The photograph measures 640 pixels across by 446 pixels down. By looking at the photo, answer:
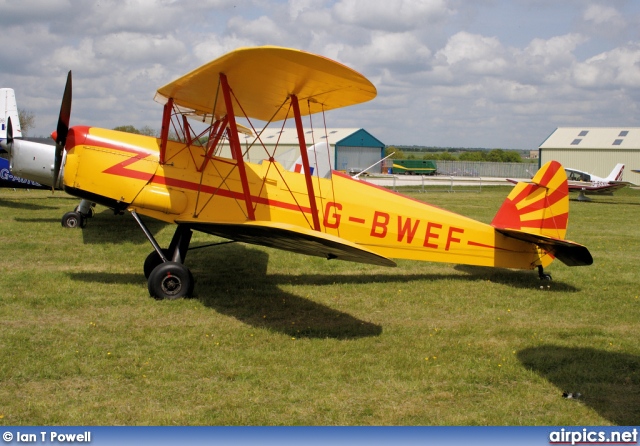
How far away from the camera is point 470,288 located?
826 centimetres

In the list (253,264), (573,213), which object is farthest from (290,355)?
(573,213)

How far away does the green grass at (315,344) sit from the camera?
4.25 meters

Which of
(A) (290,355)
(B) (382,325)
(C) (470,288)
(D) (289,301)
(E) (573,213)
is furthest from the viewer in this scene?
(E) (573,213)

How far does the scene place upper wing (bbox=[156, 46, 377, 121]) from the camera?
579 cm

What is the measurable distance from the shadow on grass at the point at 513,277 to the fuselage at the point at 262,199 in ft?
0.82

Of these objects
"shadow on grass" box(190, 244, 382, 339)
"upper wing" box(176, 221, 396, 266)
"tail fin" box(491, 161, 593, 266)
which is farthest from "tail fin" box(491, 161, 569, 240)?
"upper wing" box(176, 221, 396, 266)

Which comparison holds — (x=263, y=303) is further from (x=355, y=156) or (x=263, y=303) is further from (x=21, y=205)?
(x=355, y=156)

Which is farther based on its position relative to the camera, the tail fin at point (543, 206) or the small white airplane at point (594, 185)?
the small white airplane at point (594, 185)

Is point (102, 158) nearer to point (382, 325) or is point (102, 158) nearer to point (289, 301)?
point (289, 301)

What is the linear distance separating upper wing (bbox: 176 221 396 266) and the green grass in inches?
29.2

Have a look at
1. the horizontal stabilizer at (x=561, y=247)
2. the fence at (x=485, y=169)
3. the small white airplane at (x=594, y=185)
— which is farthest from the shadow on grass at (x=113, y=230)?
the fence at (x=485, y=169)

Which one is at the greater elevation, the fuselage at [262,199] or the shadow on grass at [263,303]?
the fuselage at [262,199]

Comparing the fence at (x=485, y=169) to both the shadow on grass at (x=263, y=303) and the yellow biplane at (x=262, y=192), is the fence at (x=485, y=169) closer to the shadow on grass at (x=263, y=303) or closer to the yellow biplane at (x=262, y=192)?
the yellow biplane at (x=262, y=192)

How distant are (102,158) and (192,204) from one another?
1.21 m
